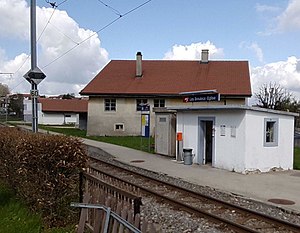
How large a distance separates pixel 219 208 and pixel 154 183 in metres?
3.91

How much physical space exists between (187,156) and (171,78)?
24.8m

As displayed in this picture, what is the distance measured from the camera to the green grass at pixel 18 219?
22.6ft

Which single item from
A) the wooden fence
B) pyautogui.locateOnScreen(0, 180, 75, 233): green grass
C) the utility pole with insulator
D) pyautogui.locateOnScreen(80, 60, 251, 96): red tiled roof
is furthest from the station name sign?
pyautogui.locateOnScreen(80, 60, 251, 96): red tiled roof

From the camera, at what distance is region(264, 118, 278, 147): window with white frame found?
16859mm

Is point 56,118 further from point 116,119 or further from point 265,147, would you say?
point 265,147

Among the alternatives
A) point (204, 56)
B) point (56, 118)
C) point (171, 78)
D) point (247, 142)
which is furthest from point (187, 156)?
point (56, 118)

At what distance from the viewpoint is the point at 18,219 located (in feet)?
24.7

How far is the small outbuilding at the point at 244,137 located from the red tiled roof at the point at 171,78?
68.2ft

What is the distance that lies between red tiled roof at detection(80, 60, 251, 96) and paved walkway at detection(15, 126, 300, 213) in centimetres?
2076

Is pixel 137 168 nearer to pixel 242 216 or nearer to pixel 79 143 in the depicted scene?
pixel 242 216

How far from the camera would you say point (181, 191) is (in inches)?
470

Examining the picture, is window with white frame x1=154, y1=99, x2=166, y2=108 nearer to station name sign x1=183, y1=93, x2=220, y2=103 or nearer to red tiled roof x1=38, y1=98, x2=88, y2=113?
station name sign x1=183, y1=93, x2=220, y2=103

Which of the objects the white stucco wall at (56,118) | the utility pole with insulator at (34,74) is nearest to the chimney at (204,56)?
the utility pole with insulator at (34,74)

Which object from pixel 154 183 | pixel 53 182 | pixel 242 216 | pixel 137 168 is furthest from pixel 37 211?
pixel 137 168
